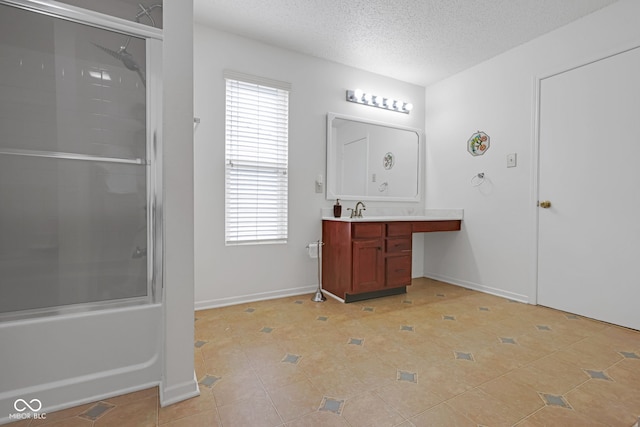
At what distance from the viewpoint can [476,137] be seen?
11.0 ft

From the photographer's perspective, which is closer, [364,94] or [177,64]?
[177,64]

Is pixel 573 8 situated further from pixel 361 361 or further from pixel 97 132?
pixel 97 132

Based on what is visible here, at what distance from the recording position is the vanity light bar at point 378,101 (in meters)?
3.41

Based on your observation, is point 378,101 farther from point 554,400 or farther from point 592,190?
point 554,400

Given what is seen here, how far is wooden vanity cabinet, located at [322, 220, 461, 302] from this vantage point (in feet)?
9.25

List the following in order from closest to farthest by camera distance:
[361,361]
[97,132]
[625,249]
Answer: [97,132]
[361,361]
[625,249]

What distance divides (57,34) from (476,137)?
358 centimetres

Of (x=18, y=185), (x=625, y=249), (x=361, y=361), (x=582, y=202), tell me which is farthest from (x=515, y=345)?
(x=18, y=185)

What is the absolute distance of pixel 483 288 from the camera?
3277mm

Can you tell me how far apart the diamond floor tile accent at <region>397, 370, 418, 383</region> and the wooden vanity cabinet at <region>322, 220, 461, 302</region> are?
1.19 m

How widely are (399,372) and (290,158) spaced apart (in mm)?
2176

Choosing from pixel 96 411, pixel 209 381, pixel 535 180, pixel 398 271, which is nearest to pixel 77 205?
pixel 96 411

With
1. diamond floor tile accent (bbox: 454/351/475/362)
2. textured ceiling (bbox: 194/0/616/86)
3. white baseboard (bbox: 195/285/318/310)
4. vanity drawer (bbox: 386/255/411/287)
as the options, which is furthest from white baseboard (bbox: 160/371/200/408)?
textured ceiling (bbox: 194/0/616/86)

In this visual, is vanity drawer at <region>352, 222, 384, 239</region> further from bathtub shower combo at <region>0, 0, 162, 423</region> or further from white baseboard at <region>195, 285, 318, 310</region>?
bathtub shower combo at <region>0, 0, 162, 423</region>
